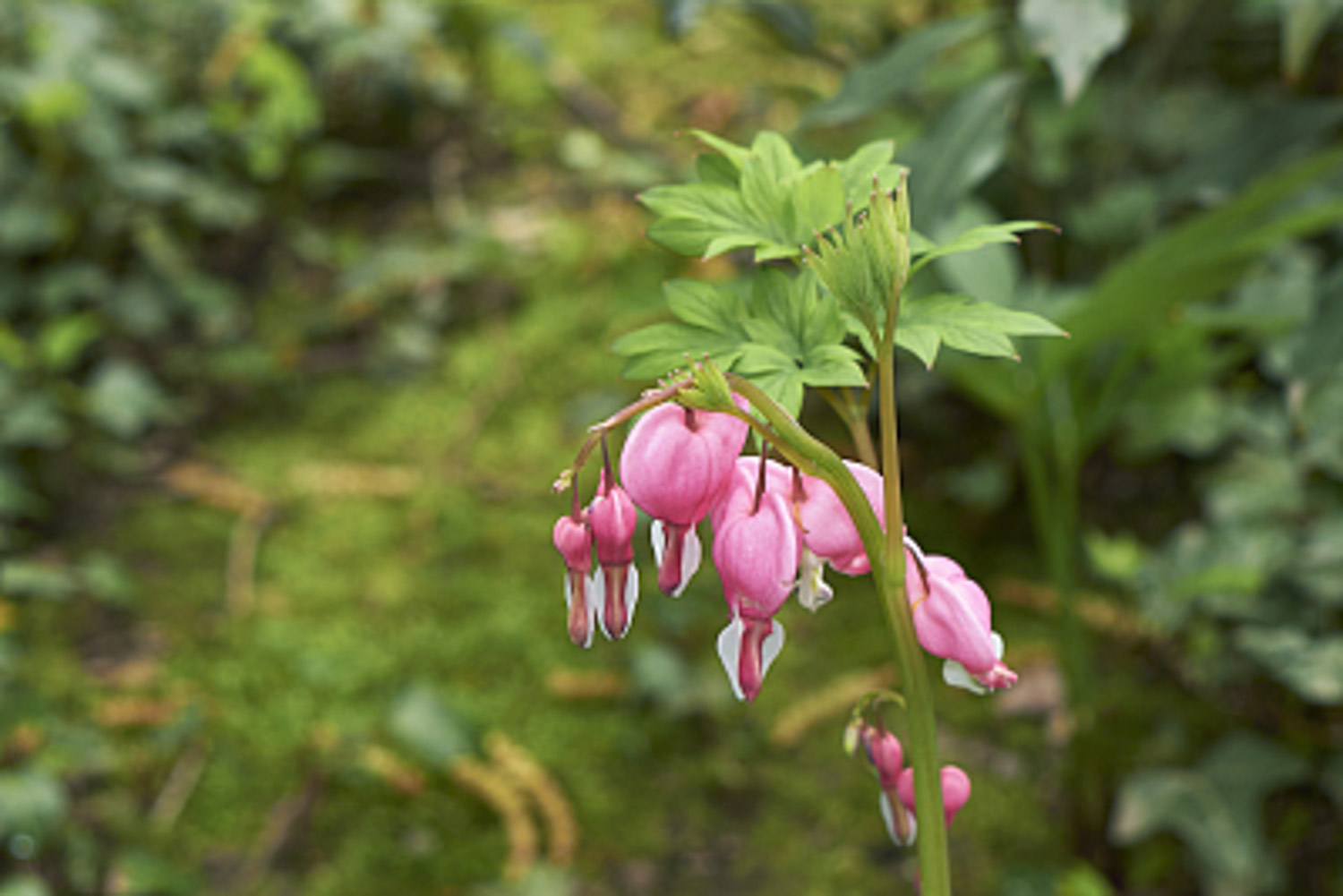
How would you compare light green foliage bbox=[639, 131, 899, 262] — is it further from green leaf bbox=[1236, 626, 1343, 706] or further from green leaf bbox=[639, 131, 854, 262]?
green leaf bbox=[1236, 626, 1343, 706]

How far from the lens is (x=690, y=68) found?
287cm

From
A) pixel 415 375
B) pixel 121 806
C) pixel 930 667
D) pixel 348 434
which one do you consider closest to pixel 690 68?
pixel 415 375

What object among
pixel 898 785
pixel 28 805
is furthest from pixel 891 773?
pixel 28 805

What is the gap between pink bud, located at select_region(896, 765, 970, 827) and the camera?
529 mm

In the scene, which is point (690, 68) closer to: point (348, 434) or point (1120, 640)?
point (348, 434)

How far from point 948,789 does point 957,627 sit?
122 mm

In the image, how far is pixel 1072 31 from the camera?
1.15 meters

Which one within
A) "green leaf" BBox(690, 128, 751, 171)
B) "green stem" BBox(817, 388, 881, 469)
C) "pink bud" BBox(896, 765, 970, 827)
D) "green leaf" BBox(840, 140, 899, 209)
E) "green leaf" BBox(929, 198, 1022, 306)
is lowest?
"pink bud" BBox(896, 765, 970, 827)

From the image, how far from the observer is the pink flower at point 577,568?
1.55ft

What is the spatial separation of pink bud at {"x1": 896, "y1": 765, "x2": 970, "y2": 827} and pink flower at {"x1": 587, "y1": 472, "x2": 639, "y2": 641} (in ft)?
0.50

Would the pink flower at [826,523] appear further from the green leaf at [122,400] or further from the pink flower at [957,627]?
the green leaf at [122,400]

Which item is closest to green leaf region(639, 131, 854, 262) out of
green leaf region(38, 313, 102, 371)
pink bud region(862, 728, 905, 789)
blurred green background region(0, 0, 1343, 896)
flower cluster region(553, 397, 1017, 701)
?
flower cluster region(553, 397, 1017, 701)

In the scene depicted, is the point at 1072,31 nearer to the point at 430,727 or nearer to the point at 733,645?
the point at 733,645

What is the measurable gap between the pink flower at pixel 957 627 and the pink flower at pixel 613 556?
115 millimetres
